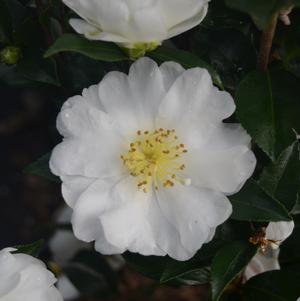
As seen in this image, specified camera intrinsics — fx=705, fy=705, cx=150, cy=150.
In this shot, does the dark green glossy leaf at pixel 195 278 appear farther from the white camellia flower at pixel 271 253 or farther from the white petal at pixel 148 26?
the white petal at pixel 148 26

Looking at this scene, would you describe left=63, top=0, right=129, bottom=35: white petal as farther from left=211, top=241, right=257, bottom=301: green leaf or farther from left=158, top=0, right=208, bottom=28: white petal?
left=211, top=241, right=257, bottom=301: green leaf

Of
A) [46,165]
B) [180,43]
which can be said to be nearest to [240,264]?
[46,165]

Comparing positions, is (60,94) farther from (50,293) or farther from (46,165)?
(50,293)

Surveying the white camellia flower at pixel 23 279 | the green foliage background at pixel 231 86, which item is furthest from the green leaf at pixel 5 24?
the white camellia flower at pixel 23 279

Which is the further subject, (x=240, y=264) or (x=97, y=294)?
(x=97, y=294)

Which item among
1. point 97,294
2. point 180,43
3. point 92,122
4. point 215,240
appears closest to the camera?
point 92,122

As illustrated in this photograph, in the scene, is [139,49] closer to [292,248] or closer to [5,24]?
[5,24]

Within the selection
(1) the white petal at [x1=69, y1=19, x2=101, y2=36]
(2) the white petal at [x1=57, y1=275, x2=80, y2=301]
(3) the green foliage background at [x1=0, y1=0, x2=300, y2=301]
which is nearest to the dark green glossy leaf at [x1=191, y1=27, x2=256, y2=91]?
(3) the green foliage background at [x1=0, y1=0, x2=300, y2=301]
